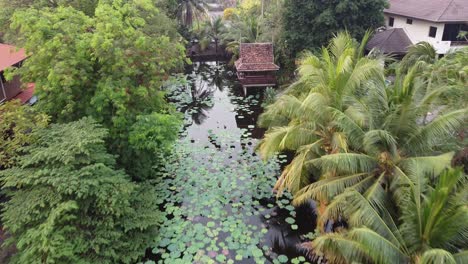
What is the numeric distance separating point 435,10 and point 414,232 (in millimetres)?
18877

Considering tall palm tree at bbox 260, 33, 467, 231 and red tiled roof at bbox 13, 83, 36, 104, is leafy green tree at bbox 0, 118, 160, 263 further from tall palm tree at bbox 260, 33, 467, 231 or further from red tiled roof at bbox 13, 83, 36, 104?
red tiled roof at bbox 13, 83, 36, 104

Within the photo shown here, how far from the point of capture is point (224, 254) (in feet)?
25.4

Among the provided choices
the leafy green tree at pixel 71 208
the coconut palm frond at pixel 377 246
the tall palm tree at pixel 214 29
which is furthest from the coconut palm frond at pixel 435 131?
the tall palm tree at pixel 214 29

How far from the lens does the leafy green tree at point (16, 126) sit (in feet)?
25.7

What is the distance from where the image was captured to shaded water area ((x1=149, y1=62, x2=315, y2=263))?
788 cm

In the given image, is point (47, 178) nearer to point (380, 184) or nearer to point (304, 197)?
point (304, 197)

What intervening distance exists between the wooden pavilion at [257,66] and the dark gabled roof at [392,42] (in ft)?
20.3

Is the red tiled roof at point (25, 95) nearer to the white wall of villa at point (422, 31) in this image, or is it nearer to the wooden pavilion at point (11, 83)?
the wooden pavilion at point (11, 83)

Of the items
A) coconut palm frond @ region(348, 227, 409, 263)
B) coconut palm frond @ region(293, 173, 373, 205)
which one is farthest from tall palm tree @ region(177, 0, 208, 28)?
coconut palm frond @ region(348, 227, 409, 263)

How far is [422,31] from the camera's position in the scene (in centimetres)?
2058

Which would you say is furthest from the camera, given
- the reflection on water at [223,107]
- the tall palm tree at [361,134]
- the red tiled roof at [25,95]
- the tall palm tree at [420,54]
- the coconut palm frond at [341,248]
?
the tall palm tree at [420,54]

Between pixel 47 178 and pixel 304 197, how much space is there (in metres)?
5.31

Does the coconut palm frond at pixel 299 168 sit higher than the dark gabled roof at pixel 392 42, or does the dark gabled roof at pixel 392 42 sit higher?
the dark gabled roof at pixel 392 42

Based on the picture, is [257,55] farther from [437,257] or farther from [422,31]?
[437,257]
